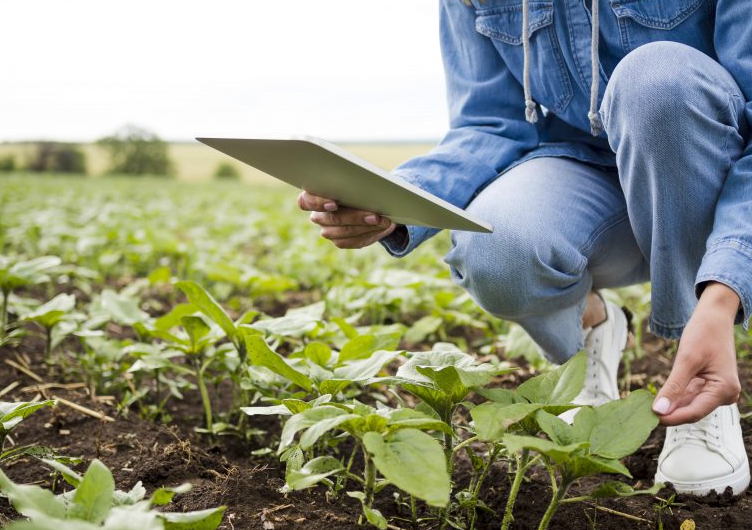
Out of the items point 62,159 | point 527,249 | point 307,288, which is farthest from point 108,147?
point 527,249

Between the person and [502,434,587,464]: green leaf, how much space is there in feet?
0.60

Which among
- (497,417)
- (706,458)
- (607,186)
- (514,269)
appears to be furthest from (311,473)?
(607,186)

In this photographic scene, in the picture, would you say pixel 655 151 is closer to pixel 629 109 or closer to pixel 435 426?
pixel 629 109

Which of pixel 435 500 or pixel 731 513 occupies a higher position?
pixel 435 500

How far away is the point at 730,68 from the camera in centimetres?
139

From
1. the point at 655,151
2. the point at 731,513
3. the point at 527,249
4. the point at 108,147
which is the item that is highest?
the point at 655,151

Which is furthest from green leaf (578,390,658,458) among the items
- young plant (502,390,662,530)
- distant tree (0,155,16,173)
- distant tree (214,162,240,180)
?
distant tree (214,162,240,180)

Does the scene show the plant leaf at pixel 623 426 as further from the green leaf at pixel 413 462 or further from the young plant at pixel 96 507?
the young plant at pixel 96 507

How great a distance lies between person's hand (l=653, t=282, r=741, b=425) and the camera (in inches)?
41.4

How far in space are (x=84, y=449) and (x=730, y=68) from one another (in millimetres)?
1492

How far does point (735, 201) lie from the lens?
1237mm

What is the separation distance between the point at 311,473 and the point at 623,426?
46 centimetres

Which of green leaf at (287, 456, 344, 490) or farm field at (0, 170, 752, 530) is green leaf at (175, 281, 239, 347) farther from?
green leaf at (287, 456, 344, 490)

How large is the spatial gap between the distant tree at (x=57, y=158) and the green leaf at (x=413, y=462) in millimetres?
23861
